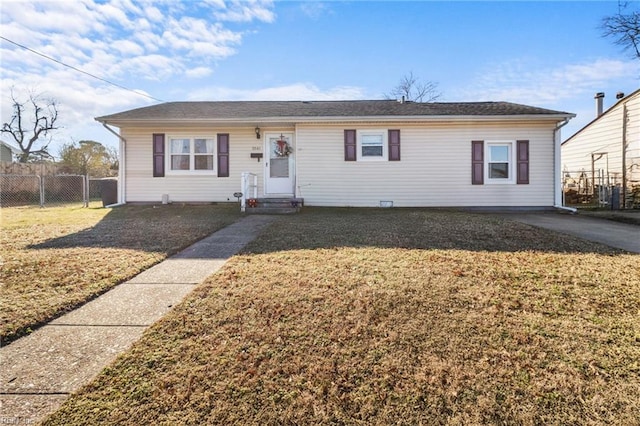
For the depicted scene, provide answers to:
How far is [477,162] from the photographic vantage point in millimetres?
10711

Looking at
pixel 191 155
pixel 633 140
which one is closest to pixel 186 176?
pixel 191 155

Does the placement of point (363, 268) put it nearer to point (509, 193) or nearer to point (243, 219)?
point (243, 219)

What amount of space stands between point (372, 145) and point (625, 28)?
13166mm

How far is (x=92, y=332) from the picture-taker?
246cm

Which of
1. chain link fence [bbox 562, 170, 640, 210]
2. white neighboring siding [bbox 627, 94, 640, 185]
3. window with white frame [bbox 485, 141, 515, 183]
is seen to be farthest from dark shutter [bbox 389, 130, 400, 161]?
white neighboring siding [bbox 627, 94, 640, 185]

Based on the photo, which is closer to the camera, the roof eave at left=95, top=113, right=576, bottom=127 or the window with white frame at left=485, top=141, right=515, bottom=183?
the roof eave at left=95, top=113, right=576, bottom=127

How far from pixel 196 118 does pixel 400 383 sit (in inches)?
409

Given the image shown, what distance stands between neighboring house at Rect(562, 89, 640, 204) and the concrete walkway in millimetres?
16357

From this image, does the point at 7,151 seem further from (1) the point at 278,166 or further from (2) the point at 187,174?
(1) the point at 278,166

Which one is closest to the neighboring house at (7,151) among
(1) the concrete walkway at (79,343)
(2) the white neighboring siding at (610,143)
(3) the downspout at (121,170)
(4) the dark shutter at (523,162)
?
(3) the downspout at (121,170)

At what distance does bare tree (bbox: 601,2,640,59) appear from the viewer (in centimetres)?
1360

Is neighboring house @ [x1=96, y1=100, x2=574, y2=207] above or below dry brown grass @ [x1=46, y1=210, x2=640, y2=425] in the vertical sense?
above

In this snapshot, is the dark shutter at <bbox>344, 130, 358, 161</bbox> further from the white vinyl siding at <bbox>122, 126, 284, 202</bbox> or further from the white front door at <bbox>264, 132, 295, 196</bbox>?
the white vinyl siding at <bbox>122, 126, 284, 202</bbox>

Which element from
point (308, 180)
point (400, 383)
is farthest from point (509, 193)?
point (400, 383)
